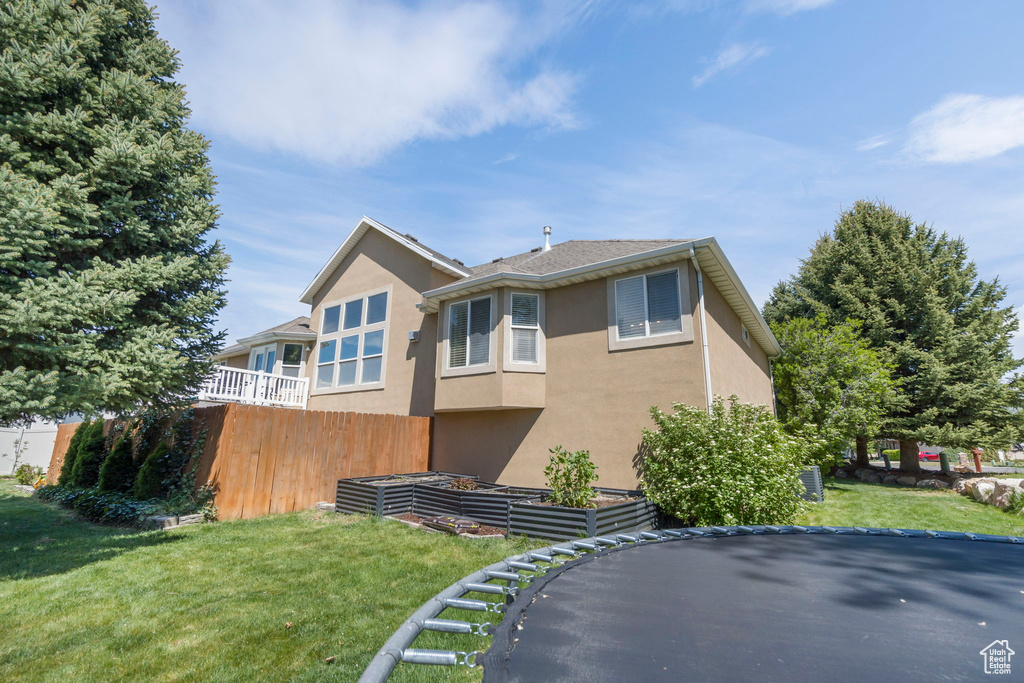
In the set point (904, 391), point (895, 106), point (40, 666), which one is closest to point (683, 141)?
point (895, 106)

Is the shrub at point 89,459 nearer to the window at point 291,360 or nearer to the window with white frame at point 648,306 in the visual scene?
the window at point 291,360

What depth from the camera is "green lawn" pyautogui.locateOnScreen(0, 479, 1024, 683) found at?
308cm

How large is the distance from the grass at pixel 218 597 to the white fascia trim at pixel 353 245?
23.9 ft

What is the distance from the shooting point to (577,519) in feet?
20.7

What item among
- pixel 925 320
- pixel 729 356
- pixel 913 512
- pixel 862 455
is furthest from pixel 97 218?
pixel 862 455

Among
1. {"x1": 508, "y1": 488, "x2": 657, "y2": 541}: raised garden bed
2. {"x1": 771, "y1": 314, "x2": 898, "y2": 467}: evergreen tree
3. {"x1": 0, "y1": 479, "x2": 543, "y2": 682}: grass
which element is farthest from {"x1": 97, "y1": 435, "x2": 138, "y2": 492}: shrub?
{"x1": 771, "y1": 314, "x2": 898, "y2": 467}: evergreen tree

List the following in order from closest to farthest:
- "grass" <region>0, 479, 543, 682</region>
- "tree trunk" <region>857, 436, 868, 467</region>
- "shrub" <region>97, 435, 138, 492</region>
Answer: "grass" <region>0, 479, 543, 682</region>
"shrub" <region>97, 435, 138, 492</region>
"tree trunk" <region>857, 436, 868, 467</region>

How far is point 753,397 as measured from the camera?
461 inches

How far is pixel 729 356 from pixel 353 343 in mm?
10769

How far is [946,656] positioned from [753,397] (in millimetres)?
10858

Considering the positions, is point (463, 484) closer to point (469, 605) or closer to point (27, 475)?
point (469, 605)

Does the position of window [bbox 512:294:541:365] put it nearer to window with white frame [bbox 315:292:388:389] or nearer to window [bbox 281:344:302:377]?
window with white frame [bbox 315:292:388:389]

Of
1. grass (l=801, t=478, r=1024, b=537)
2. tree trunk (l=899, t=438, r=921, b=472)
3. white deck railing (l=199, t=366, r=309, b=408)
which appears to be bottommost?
grass (l=801, t=478, r=1024, b=537)

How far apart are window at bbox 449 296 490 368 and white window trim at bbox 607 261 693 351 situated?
8.98ft
